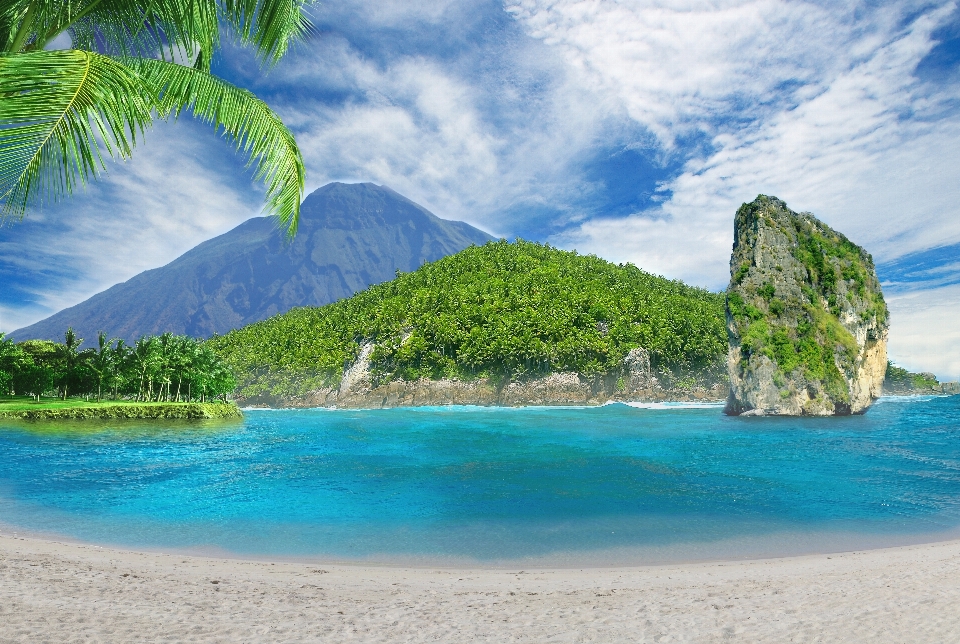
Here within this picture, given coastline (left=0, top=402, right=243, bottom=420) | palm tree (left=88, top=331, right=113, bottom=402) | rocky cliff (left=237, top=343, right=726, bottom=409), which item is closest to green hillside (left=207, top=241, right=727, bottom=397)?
rocky cliff (left=237, top=343, right=726, bottom=409)

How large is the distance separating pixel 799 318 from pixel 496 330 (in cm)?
5396

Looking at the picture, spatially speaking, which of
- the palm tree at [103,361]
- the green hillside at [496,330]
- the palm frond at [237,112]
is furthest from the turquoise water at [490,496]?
the green hillside at [496,330]

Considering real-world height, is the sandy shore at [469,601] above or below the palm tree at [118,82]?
below

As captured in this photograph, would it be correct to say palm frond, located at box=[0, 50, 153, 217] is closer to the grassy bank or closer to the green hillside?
the grassy bank

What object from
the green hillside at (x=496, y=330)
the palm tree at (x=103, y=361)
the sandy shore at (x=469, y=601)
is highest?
the green hillside at (x=496, y=330)

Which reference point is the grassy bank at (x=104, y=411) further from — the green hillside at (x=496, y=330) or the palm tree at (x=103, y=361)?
the green hillside at (x=496, y=330)

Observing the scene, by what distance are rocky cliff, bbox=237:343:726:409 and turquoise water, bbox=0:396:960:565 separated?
61889 millimetres

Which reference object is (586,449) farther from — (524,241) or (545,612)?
(524,241)

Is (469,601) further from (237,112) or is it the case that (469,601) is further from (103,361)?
(103,361)

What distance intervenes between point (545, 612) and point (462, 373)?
95854mm

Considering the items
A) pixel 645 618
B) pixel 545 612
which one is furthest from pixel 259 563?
pixel 645 618

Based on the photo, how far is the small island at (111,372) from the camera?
65312mm

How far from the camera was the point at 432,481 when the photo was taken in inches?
864

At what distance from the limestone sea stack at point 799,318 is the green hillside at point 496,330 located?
3589 cm
